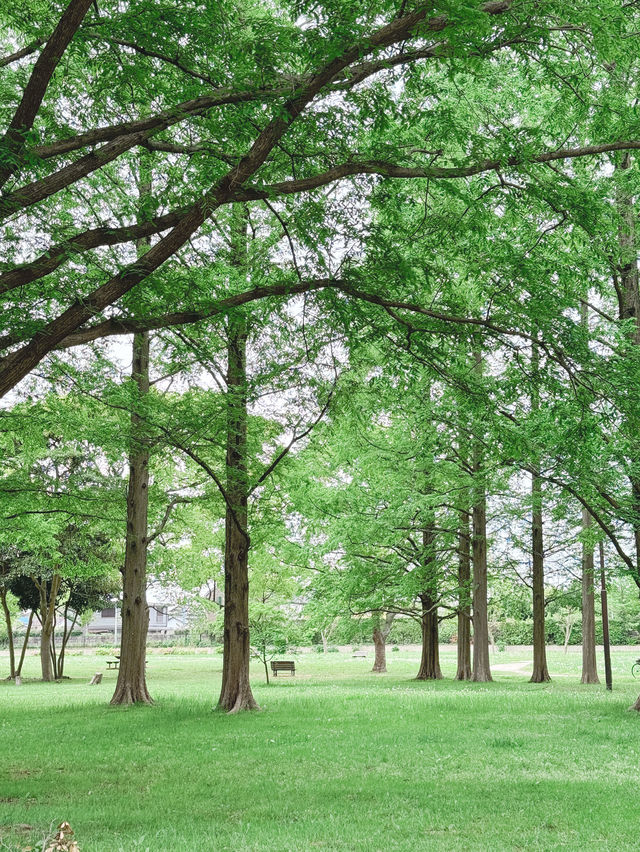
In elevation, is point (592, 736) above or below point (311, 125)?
below

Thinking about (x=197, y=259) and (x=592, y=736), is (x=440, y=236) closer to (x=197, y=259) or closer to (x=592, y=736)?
(x=197, y=259)

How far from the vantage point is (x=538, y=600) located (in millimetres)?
25344

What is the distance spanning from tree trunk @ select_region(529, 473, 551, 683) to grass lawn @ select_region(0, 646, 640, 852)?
8452 mm

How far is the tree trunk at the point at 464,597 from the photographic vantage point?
25.8 metres

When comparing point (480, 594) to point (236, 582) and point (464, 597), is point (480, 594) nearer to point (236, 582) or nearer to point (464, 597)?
point (464, 597)

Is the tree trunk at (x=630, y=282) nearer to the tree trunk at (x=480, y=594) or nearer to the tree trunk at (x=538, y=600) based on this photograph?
the tree trunk at (x=538, y=600)

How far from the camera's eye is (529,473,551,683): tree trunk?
2425cm

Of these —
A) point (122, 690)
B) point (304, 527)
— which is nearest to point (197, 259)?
point (122, 690)

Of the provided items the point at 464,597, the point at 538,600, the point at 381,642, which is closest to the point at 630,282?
the point at 538,600

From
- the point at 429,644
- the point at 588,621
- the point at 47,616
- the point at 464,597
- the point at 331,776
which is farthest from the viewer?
the point at 47,616

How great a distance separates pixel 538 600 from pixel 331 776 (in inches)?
724

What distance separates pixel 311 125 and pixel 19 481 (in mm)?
11026

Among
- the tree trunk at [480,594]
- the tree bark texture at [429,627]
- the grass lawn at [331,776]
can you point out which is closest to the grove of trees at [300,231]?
the grass lawn at [331,776]

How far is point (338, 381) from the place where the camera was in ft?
42.9
